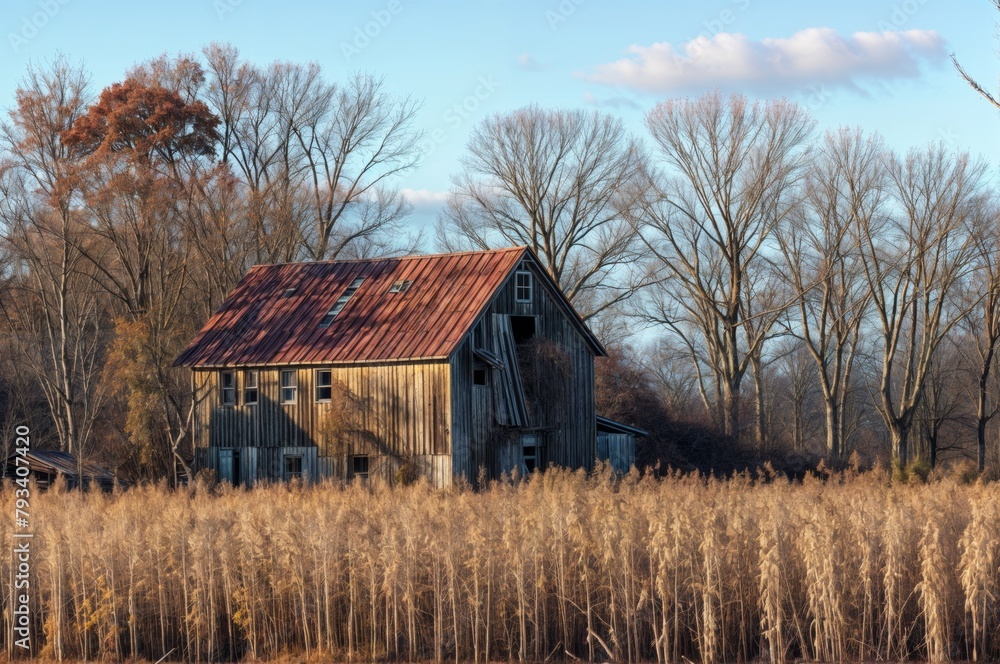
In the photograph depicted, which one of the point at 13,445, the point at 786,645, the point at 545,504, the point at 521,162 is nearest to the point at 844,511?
the point at 786,645

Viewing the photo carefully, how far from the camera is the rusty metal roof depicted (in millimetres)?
32531

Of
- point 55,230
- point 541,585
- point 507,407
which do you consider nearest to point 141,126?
point 55,230

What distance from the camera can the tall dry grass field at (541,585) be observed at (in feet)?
42.6

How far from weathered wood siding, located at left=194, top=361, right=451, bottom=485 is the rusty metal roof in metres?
0.57

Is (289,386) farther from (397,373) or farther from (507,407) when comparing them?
(507,407)

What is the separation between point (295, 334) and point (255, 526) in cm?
2062

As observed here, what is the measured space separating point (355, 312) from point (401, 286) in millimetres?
1656

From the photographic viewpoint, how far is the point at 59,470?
30000mm

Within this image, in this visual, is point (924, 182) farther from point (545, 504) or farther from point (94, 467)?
point (545, 504)

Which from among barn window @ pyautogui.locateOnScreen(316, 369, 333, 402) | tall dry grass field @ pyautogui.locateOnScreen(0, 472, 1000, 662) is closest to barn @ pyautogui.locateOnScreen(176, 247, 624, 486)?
barn window @ pyautogui.locateOnScreen(316, 369, 333, 402)

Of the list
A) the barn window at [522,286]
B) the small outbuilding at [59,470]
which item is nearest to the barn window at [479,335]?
the barn window at [522,286]

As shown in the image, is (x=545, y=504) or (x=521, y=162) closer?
(x=545, y=504)

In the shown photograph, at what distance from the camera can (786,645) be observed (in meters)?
12.9

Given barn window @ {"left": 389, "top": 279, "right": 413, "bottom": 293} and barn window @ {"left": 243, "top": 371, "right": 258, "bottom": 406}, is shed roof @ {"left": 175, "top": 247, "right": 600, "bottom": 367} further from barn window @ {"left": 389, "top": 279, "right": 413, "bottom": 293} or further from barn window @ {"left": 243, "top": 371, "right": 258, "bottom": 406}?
barn window @ {"left": 243, "top": 371, "right": 258, "bottom": 406}
